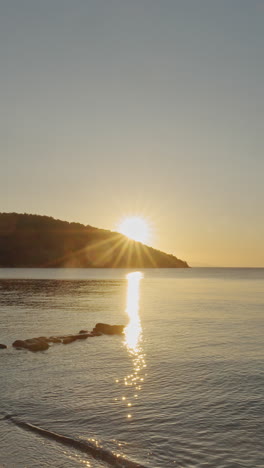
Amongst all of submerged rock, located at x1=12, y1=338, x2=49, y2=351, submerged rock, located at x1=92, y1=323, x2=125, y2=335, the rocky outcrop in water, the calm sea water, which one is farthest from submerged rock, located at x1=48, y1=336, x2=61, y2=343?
submerged rock, located at x1=92, y1=323, x2=125, y2=335

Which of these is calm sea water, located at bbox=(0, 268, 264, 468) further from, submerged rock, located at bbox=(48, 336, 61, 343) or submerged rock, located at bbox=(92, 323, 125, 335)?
submerged rock, located at bbox=(92, 323, 125, 335)

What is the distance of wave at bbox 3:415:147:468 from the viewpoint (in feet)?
47.3

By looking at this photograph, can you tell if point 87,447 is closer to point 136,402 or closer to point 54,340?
point 136,402

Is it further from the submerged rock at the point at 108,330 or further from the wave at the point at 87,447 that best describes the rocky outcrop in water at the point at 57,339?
the wave at the point at 87,447

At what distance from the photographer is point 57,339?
39562 millimetres

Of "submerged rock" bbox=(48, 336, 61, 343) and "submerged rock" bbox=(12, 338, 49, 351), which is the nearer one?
"submerged rock" bbox=(12, 338, 49, 351)

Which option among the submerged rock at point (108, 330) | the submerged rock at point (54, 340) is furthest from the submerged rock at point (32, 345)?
the submerged rock at point (108, 330)

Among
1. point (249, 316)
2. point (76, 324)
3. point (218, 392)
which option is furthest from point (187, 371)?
Answer: point (249, 316)

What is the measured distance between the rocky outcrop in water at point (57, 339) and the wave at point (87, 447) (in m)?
17.1

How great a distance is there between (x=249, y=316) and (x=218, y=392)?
39.2m

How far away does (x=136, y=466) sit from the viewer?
14.2 m

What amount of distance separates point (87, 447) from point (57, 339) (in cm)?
2458

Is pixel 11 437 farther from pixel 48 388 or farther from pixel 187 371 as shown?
pixel 187 371

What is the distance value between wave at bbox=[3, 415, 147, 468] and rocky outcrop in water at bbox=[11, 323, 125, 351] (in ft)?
56.2
